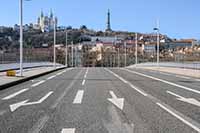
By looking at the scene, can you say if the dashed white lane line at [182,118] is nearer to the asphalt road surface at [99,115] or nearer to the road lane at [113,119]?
the asphalt road surface at [99,115]

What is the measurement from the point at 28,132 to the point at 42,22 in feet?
367

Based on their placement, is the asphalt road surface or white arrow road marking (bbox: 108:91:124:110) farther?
white arrow road marking (bbox: 108:91:124:110)

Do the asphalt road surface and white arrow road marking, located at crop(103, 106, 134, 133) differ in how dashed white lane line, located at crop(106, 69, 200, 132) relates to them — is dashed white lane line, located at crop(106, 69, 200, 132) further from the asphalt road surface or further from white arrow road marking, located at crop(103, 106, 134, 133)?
white arrow road marking, located at crop(103, 106, 134, 133)

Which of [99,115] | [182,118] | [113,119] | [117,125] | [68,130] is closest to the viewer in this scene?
[68,130]

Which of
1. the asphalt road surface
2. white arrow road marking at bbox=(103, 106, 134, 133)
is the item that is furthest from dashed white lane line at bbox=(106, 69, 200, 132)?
white arrow road marking at bbox=(103, 106, 134, 133)

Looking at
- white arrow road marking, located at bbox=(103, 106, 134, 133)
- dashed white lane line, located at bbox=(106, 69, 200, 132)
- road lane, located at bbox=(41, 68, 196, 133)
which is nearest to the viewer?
white arrow road marking, located at bbox=(103, 106, 134, 133)

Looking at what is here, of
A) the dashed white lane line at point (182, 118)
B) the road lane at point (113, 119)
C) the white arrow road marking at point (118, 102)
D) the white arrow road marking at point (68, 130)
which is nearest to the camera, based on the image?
the white arrow road marking at point (68, 130)

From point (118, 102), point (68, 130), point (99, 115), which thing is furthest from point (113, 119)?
point (118, 102)

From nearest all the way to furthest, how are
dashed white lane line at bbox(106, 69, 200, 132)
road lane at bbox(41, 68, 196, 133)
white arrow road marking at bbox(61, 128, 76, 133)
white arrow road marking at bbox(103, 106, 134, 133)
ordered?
white arrow road marking at bbox(61, 128, 76, 133), white arrow road marking at bbox(103, 106, 134, 133), road lane at bbox(41, 68, 196, 133), dashed white lane line at bbox(106, 69, 200, 132)

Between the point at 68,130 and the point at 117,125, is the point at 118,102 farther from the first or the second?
the point at 68,130

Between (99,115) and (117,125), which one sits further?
(99,115)

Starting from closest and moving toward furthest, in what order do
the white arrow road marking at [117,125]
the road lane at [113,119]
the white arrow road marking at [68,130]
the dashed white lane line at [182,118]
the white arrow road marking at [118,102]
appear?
the white arrow road marking at [68,130], the white arrow road marking at [117,125], the road lane at [113,119], the dashed white lane line at [182,118], the white arrow road marking at [118,102]

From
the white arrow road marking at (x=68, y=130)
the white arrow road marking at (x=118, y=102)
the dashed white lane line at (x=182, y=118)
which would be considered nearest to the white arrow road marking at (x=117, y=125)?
the white arrow road marking at (x=68, y=130)

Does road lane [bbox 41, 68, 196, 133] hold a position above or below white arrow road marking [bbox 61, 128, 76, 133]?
above
